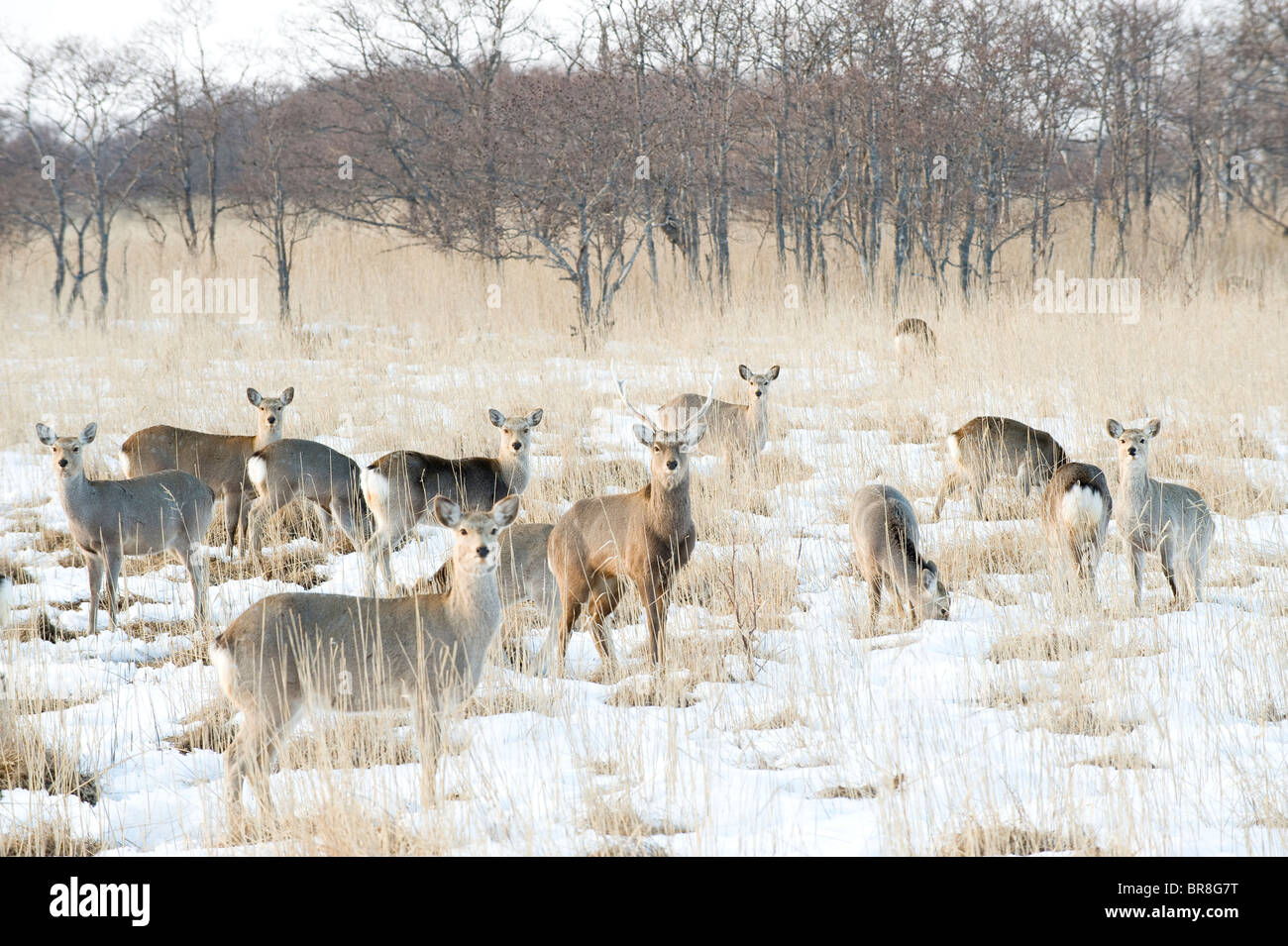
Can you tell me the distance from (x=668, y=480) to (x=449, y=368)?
24.8 feet

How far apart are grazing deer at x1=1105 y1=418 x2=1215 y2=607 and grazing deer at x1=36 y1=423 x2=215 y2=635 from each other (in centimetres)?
474

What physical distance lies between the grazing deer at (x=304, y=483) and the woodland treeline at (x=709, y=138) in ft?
24.8

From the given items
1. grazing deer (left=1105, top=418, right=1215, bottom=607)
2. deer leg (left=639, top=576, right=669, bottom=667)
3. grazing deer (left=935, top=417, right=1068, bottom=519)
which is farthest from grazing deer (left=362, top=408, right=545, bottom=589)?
grazing deer (left=1105, top=418, right=1215, bottom=607)

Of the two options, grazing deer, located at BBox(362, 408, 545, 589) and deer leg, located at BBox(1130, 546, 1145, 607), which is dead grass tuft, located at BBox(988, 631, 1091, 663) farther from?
grazing deer, located at BBox(362, 408, 545, 589)

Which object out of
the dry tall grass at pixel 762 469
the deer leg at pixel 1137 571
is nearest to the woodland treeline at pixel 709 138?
the dry tall grass at pixel 762 469

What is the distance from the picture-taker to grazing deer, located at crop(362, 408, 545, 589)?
700 centimetres

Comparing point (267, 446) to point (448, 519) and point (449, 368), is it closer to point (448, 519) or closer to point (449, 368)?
point (448, 519)

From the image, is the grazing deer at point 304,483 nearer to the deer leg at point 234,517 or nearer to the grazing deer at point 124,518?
the deer leg at point 234,517

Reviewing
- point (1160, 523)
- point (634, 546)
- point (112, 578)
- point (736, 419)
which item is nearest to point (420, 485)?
point (112, 578)

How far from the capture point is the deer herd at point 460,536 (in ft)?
12.9

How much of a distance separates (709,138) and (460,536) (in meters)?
14.6

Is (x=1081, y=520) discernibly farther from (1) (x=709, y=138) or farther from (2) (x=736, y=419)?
(1) (x=709, y=138)

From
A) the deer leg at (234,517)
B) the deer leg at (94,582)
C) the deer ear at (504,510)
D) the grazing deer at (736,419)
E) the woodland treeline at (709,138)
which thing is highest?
the woodland treeline at (709,138)
